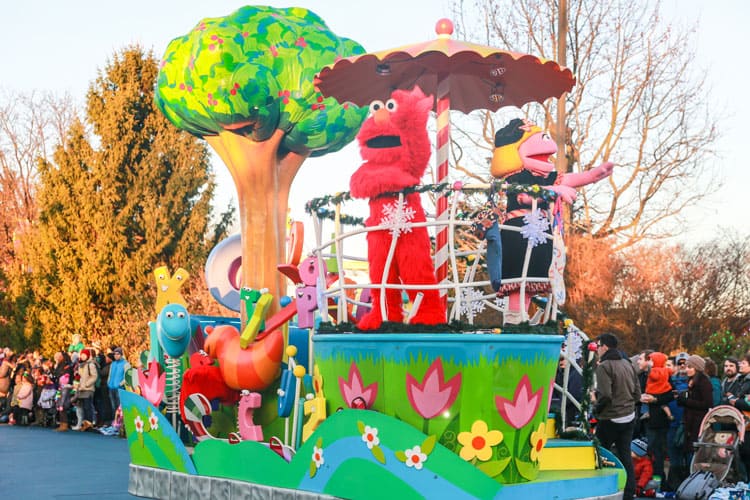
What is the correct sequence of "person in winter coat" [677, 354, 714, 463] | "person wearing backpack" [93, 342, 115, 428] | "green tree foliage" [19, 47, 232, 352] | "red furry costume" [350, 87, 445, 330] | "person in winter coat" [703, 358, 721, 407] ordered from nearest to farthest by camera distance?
"red furry costume" [350, 87, 445, 330]
"person in winter coat" [677, 354, 714, 463]
"person in winter coat" [703, 358, 721, 407]
"person wearing backpack" [93, 342, 115, 428]
"green tree foliage" [19, 47, 232, 352]

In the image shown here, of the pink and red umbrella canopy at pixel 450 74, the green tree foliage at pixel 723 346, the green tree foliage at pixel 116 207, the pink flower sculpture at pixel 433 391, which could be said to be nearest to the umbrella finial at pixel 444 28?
the pink and red umbrella canopy at pixel 450 74

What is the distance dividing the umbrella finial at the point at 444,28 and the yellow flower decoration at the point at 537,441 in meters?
3.39

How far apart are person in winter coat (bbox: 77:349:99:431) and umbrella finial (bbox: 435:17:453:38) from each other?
1436 centimetres

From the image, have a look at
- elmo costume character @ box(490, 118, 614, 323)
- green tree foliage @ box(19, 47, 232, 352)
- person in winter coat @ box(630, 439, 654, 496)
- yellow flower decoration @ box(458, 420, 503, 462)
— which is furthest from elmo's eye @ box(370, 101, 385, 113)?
green tree foliage @ box(19, 47, 232, 352)

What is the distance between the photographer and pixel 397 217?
788 centimetres

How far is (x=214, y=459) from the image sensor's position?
9.59 metres

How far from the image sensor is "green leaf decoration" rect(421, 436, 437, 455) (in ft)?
24.1

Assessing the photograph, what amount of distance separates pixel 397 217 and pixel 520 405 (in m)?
1.75

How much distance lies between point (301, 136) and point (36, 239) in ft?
66.4

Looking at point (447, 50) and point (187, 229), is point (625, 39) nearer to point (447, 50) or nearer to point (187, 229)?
point (447, 50)

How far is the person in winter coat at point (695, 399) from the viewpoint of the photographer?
37.1ft

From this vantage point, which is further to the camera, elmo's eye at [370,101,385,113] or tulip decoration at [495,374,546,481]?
elmo's eye at [370,101,385,113]

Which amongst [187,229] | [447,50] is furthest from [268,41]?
[187,229]

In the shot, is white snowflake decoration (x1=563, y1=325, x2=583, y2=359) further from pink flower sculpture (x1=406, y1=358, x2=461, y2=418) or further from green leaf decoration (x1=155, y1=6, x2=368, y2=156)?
green leaf decoration (x1=155, y1=6, x2=368, y2=156)
